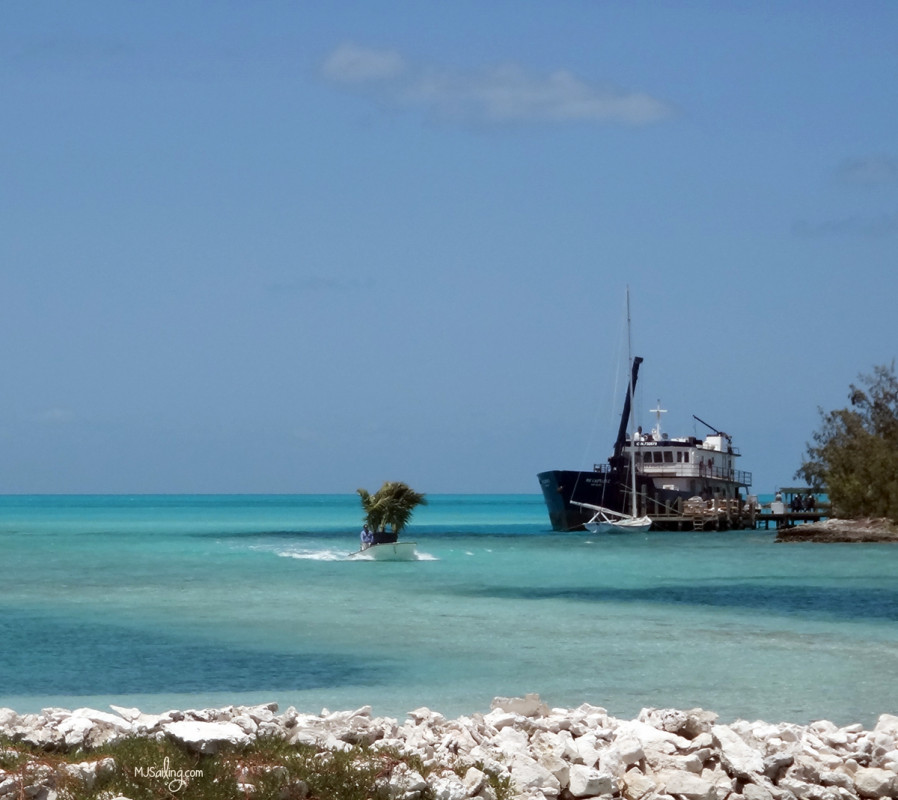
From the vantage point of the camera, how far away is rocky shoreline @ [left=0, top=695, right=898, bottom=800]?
6.49 m

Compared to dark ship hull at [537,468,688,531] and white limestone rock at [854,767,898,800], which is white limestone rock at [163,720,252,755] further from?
dark ship hull at [537,468,688,531]

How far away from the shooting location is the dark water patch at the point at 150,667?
1384 cm

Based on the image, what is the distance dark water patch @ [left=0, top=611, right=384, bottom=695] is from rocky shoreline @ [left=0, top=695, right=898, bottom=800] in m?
6.24

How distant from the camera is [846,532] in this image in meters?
58.8

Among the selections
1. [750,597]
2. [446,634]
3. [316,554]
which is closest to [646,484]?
[316,554]

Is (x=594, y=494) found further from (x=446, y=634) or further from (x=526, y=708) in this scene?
Result: (x=526, y=708)

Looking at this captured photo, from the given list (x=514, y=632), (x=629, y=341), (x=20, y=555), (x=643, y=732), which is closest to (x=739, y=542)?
(x=629, y=341)

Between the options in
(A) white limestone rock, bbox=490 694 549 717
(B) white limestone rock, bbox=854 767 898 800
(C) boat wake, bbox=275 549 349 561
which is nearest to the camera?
(B) white limestone rock, bbox=854 767 898 800

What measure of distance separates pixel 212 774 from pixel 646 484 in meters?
68.3

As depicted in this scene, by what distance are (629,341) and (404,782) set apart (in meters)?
73.8

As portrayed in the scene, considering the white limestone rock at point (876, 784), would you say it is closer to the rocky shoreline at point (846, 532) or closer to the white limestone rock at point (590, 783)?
the white limestone rock at point (590, 783)

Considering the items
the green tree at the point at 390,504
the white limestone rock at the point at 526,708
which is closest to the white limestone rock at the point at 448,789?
the white limestone rock at the point at 526,708

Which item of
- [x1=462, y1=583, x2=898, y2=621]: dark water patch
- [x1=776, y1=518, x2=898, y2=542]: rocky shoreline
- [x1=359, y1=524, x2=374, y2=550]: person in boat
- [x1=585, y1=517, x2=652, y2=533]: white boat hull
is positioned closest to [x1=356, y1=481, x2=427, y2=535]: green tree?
[x1=359, y1=524, x2=374, y2=550]: person in boat

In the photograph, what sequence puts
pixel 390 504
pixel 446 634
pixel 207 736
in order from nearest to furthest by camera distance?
pixel 207 736
pixel 446 634
pixel 390 504
